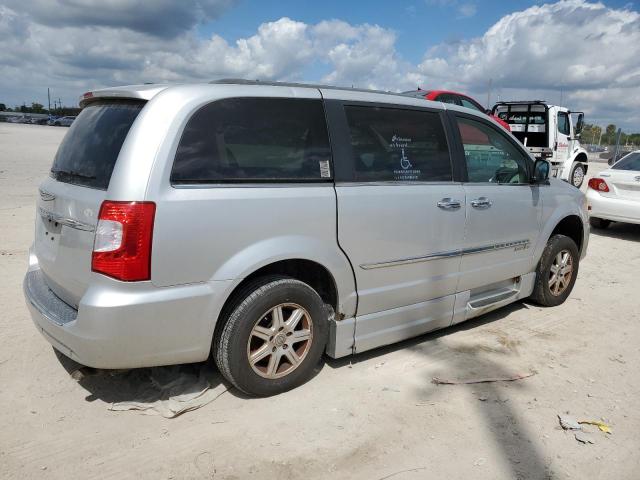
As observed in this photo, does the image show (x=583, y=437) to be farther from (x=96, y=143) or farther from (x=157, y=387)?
(x=96, y=143)

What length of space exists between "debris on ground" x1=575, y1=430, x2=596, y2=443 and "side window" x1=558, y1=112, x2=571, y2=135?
43.7 ft

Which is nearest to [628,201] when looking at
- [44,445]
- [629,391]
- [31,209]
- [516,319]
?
[516,319]

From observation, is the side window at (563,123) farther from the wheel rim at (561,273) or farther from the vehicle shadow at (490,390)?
the vehicle shadow at (490,390)

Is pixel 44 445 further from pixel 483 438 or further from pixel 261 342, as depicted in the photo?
pixel 483 438

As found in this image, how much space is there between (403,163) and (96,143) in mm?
2023

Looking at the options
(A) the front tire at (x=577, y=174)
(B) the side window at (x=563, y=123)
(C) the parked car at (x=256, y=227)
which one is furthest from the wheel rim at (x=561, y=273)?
(A) the front tire at (x=577, y=174)

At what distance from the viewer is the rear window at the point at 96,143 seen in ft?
9.45

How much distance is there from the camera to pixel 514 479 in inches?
105

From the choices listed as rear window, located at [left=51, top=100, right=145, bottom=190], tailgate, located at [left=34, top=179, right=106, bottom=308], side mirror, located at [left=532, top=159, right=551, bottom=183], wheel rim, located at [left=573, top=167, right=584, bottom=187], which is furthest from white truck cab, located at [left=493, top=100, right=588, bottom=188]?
tailgate, located at [left=34, top=179, right=106, bottom=308]

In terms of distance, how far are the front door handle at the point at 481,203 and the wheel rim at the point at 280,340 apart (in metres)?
1.67

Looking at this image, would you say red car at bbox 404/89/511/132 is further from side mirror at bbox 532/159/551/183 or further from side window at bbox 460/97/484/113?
side mirror at bbox 532/159/551/183

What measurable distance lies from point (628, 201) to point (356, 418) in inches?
307

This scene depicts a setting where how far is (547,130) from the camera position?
14.2 meters

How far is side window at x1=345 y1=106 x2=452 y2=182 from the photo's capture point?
3.52 metres
